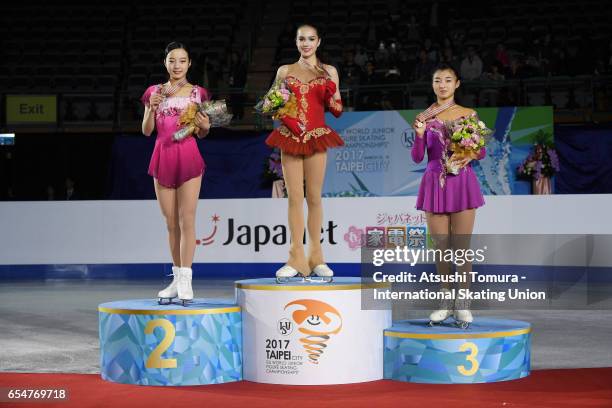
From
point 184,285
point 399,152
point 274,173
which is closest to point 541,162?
point 399,152

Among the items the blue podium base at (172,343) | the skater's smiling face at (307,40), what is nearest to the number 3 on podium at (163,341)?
the blue podium base at (172,343)

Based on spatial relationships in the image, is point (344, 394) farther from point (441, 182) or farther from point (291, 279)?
point (441, 182)

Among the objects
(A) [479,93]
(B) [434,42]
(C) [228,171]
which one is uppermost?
(B) [434,42]

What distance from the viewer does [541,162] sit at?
1463cm

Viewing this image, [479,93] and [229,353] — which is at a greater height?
[479,93]

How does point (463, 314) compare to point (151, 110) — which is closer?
point (463, 314)

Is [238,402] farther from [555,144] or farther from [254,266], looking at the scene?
[555,144]

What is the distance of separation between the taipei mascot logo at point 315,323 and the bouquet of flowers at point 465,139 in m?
1.25

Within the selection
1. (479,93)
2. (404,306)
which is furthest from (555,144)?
(404,306)

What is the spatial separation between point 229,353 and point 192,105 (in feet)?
5.67

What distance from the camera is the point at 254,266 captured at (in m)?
14.2

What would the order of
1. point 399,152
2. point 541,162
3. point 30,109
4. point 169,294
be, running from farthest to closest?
point 30,109 → point 399,152 → point 541,162 → point 169,294

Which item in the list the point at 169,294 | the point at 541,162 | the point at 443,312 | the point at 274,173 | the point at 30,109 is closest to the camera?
the point at 443,312

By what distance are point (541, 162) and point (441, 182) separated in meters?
8.69
